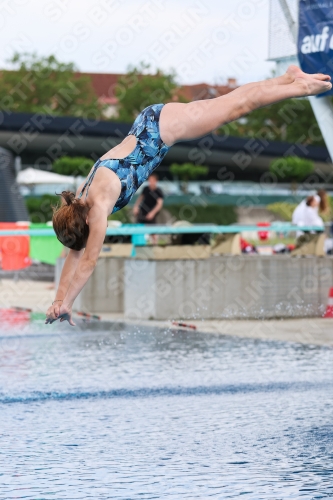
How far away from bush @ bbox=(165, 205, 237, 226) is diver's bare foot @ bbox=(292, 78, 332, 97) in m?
39.8

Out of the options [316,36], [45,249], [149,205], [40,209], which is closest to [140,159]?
[316,36]

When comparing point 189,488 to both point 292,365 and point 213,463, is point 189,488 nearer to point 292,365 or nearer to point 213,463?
point 213,463

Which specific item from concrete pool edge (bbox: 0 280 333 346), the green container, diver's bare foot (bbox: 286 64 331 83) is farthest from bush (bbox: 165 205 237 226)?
diver's bare foot (bbox: 286 64 331 83)

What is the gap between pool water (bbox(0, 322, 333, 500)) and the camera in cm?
500

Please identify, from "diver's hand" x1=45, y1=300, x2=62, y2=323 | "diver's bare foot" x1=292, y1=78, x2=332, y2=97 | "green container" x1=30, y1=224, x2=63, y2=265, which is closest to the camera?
"diver's hand" x1=45, y1=300, x2=62, y2=323

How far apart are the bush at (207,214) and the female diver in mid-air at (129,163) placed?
132 feet

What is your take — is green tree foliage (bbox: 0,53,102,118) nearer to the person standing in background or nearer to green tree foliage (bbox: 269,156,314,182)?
green tree foliage (bbox: 269,156,314,182)

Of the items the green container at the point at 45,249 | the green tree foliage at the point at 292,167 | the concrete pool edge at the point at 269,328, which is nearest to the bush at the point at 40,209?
the green container at the point at 45,249

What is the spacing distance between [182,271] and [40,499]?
908 cm

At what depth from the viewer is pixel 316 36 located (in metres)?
13.0

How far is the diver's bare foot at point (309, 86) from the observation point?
7.66 m

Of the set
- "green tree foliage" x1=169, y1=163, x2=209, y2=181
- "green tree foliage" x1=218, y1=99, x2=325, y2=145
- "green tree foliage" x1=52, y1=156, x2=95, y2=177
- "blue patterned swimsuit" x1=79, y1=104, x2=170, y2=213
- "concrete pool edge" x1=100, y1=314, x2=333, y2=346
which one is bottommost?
"concrete pool edge" x1=100, y1=314, x2=333, y2=346

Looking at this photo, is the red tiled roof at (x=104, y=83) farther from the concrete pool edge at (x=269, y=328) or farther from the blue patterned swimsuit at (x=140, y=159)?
the blue patterned swimsuit at (x=140, y=159)

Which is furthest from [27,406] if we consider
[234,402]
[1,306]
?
[1,306]
